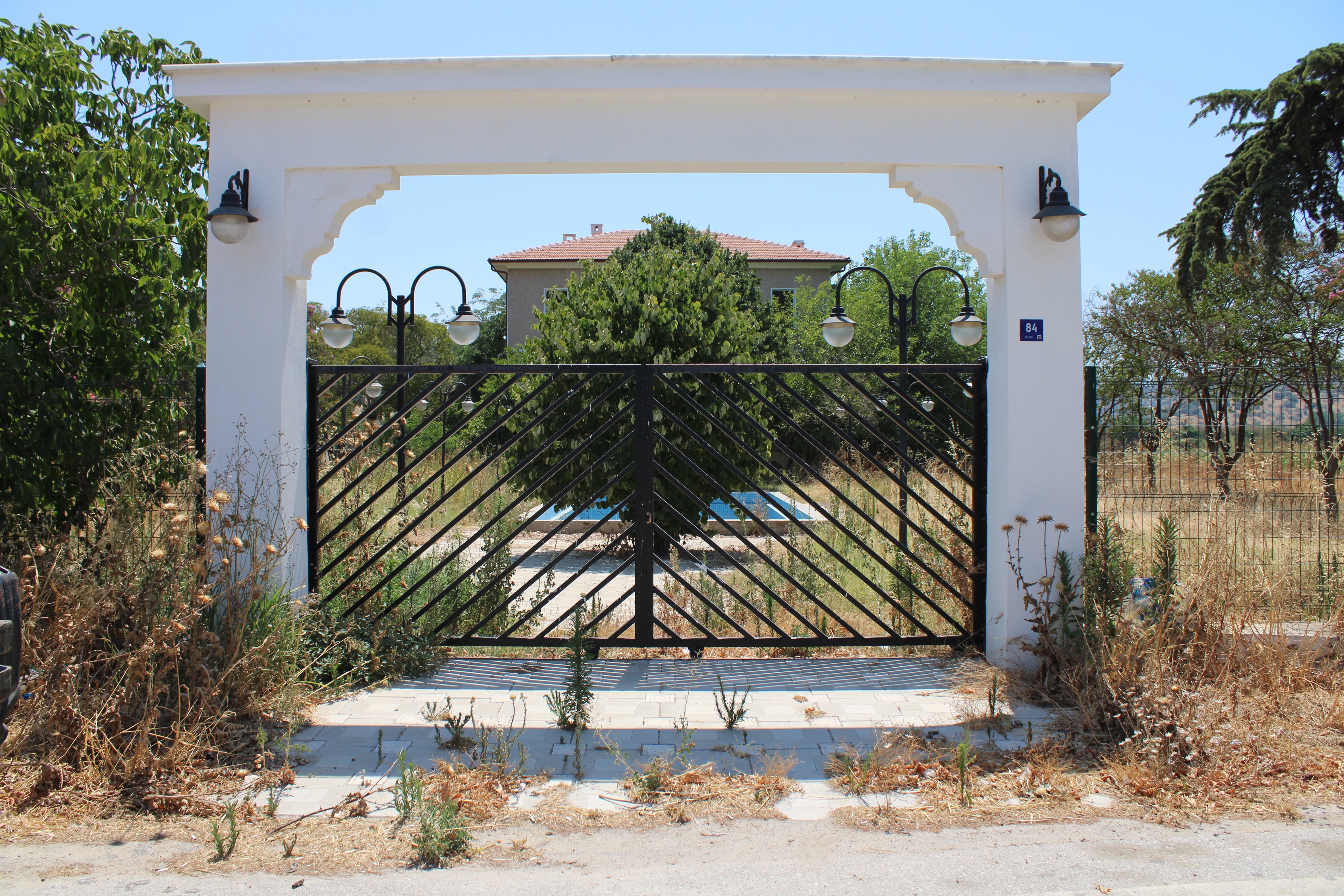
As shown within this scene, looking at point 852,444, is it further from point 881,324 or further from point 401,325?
point 881,324

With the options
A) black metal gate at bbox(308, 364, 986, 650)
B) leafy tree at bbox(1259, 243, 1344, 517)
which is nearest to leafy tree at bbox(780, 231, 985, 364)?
leafy tree at bbox(1259, 243, 1344, 517)

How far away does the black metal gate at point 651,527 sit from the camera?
18.4 feet

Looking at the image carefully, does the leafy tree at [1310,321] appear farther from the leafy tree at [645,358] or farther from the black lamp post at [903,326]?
the leafy tree at [645,358]

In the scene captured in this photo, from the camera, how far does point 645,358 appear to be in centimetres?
982

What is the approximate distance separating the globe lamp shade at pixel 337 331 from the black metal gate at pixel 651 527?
850 mm

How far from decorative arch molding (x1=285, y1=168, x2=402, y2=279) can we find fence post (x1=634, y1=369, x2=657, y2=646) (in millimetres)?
2123

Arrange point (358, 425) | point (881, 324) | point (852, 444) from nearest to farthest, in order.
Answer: point (852, 444) < point (358, 425) < point (881, 324)

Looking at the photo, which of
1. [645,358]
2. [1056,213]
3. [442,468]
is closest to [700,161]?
[1056,213]

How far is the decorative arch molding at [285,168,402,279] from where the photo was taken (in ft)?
17.4

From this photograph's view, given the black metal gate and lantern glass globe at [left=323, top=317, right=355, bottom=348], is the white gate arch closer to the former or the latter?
the black metal gate

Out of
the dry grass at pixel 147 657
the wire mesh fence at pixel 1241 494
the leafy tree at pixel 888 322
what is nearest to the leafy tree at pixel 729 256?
the leafy tree at pixel 888 322

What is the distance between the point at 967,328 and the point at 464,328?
5935mm

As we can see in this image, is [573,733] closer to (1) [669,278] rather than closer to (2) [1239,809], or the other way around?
(2) [1239,809]

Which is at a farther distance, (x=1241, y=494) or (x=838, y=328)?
(x=838, y=328)
